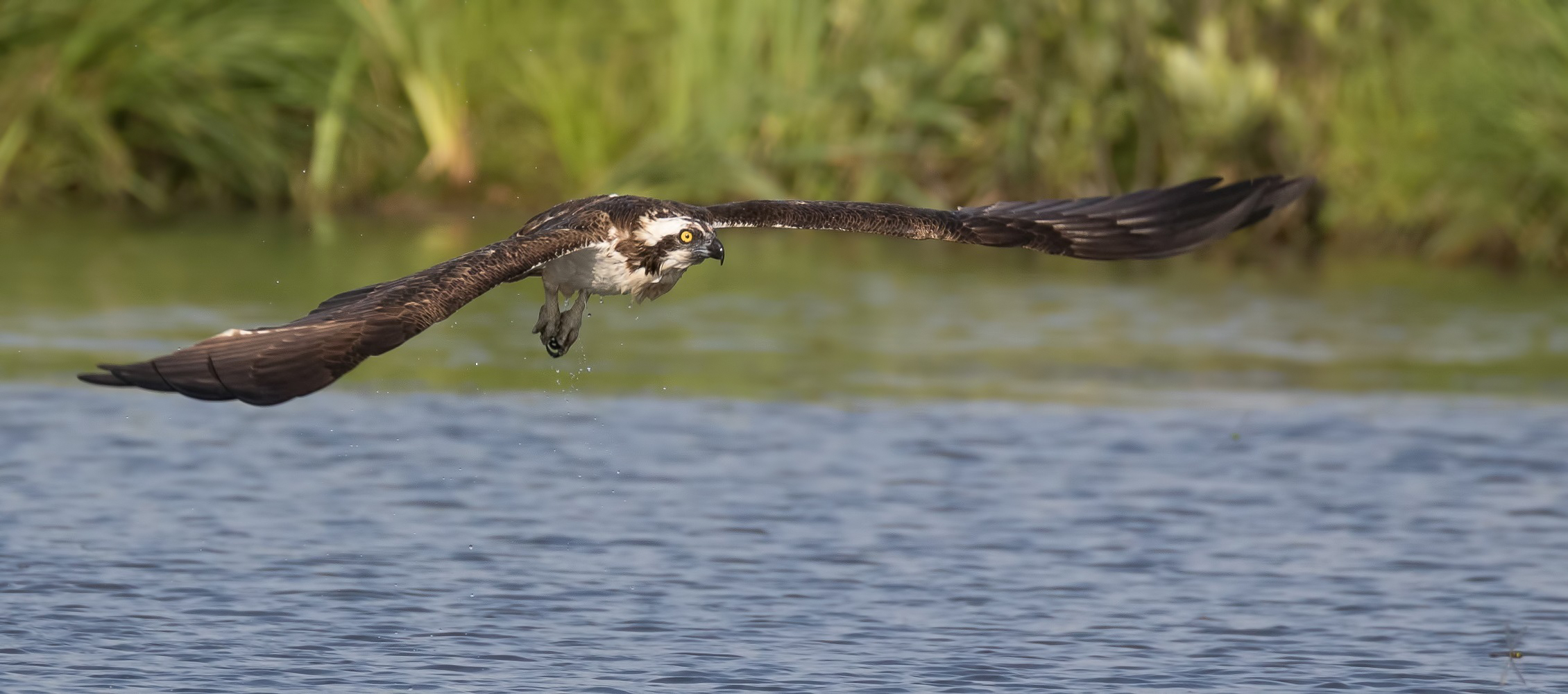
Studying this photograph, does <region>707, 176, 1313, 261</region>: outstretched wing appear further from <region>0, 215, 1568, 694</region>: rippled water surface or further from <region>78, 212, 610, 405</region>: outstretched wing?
<region>78, 212, 610, 405</region>: outstretched wing

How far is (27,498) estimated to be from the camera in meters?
11.3

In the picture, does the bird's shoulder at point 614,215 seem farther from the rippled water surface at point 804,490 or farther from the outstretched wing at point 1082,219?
the rippled water surface at point 804,490

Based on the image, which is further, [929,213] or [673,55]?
[673,55]

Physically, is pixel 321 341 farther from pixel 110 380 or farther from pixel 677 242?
pixel 677 242

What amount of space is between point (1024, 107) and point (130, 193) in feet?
26.3

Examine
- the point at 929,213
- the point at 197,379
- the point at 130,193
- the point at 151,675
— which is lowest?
the point at 151,675

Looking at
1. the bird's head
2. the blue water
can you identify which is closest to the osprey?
the bird's head

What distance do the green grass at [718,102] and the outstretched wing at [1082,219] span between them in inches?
388

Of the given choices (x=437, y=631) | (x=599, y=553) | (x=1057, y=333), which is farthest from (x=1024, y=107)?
(x=437, y=631)

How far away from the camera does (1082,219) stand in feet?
32.6

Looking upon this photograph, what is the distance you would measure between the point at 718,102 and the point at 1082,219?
11708 mm

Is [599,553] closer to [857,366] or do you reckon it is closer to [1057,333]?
[857,366]

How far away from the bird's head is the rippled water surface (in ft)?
4.35

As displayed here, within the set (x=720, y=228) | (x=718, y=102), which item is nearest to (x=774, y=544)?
(x=720, y=228)
